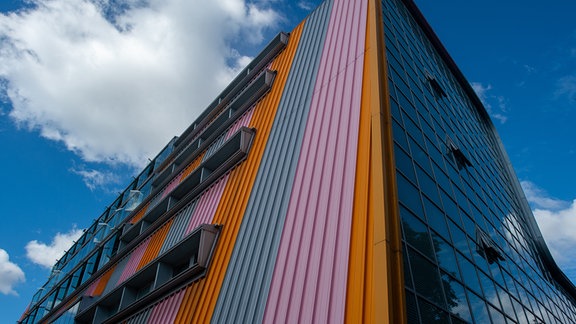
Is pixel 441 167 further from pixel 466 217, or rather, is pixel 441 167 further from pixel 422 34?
pixel 422 34

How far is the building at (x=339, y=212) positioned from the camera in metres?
6.62

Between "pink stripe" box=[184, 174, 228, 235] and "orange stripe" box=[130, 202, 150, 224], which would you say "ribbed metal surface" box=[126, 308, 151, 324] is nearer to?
"pink stripe" box=[184, 174, 228, 235]

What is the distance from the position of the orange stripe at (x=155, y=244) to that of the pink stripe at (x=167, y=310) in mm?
3895

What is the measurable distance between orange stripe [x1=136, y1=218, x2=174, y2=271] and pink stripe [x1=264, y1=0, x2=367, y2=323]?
830cm

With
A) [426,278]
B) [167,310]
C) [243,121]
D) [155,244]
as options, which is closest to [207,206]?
[167,310]

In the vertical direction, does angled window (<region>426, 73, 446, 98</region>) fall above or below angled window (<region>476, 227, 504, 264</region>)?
above

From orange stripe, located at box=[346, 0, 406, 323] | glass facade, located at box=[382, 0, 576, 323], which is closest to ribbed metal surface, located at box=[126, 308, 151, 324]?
orange stripe, located at box=[346, 0, 406, 323]

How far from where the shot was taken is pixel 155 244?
15.5 m

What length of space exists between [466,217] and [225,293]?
24.7ft

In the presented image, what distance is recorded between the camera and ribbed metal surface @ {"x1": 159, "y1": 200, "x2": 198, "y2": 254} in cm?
1398

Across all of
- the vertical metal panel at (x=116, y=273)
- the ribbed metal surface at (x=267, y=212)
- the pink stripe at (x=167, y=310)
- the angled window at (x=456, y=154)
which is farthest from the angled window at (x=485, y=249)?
the vertical metal panel at (x=116, y=273)

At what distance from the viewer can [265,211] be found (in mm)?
9508

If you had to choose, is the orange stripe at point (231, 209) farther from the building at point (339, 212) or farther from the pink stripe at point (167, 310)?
the pink stripe at point (167, 310)

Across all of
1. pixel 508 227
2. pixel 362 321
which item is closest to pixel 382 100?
pixel 362 321
